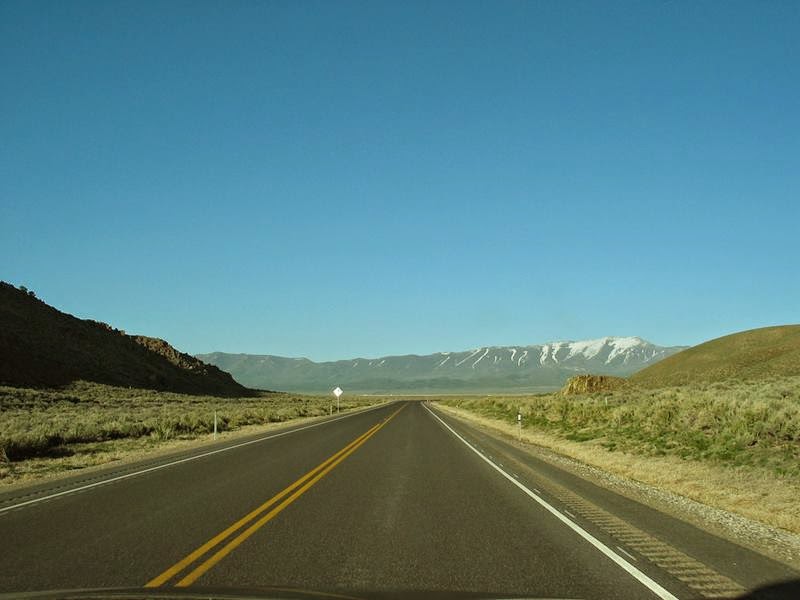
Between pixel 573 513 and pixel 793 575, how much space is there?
3.67m

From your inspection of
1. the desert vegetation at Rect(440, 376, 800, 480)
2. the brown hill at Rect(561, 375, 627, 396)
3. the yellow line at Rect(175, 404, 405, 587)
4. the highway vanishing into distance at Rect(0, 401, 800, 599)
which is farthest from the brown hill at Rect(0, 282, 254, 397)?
the yellow line at Rect(175, 404, 405, 587)

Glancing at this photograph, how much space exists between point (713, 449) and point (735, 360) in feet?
223

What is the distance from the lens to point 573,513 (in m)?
10.2

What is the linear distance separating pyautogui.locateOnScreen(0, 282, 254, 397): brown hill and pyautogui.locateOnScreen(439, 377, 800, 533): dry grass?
5488 centimetres

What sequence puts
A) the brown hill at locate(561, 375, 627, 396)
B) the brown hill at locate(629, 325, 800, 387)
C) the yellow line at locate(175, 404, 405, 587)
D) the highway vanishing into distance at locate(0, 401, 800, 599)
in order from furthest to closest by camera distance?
the brown hill at locate(561, 375, 627, 396) < the brown hill at locate(629, 325, 800, 387) < the yellow line at locate(175, 404, 405, 587) < the highway vanishing into distance at locate(0, 401, 800, 599)

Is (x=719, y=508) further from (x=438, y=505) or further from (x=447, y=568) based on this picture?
(x=447, y=568)

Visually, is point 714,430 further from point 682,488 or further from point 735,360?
point 735,360

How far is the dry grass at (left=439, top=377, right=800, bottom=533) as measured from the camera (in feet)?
41.4

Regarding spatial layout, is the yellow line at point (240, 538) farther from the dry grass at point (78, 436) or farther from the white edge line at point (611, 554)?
the dry grass at point (78, 436)

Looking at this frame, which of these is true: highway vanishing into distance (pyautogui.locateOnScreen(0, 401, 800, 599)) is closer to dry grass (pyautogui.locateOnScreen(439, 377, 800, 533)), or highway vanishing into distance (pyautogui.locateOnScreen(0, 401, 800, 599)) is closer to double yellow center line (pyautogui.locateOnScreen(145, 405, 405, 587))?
double yellow center line (pyautogui.locateOnScreen(145, 405, 405, 587))

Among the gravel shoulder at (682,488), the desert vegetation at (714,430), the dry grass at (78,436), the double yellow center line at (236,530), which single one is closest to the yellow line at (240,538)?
the double yellow center line at (236,530)

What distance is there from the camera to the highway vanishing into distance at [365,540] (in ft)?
20.7

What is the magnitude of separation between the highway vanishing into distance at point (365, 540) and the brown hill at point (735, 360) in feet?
186

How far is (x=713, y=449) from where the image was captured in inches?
677
